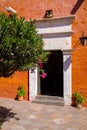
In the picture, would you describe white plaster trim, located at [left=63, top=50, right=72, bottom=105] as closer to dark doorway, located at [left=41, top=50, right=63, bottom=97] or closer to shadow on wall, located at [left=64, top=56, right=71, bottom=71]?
shadow on wall, located at [left=64, top=56, right=71, bottom=71]

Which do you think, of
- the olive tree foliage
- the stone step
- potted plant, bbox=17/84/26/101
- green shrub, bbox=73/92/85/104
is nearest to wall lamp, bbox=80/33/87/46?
green shrub, bbox=73/92/85/104

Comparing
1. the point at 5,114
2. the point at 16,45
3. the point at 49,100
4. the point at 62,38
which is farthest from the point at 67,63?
the point at 16,45

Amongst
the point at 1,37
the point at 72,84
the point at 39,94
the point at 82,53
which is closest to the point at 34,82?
the point at 39,94

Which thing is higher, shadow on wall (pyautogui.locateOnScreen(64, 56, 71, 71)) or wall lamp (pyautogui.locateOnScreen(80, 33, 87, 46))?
wall lamp (pyautogui.locateOnScreen(80, 33, 87, 46))

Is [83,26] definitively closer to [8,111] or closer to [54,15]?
[54,15]

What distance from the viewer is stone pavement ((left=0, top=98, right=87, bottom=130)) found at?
9.70m

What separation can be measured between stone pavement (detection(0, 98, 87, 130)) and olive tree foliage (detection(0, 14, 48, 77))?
213 cm

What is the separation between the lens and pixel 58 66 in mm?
17000

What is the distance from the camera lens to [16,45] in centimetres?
851

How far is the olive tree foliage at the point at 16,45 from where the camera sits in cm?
847

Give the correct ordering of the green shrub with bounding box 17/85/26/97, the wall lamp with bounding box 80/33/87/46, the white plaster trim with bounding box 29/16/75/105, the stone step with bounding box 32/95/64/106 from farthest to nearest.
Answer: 1. the green shrub with bounding box 17/85/26/97
2. the stone step with bounding box 32/95/64/106
3. the white plaster trim with bounding box 29/16/75/105
4. the wall lamp with bounding box 80/33/87/46

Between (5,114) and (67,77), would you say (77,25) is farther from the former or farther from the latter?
(5,114)

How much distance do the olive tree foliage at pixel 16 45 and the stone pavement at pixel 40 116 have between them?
6.98 feet

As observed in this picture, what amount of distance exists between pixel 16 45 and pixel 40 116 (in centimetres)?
379
